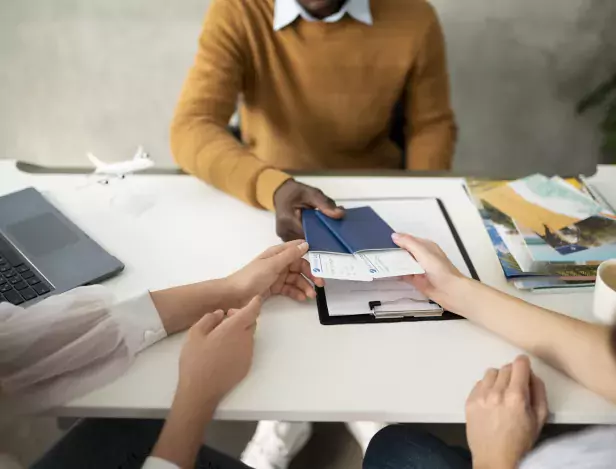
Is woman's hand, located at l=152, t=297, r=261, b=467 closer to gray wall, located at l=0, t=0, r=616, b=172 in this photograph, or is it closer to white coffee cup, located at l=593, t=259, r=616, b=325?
white coffee cup, located at l=593, t=259, r=616, b=325

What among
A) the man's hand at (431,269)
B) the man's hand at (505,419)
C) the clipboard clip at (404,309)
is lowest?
the man's hand at (505,419)

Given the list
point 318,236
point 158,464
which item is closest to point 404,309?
point 318,236

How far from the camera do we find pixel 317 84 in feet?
4.38

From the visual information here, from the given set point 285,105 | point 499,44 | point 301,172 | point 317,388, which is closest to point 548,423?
point 317,388

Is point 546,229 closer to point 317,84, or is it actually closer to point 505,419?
point 505,419

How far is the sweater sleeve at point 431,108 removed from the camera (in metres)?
1.34

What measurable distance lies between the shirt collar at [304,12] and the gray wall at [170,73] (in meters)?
0.49

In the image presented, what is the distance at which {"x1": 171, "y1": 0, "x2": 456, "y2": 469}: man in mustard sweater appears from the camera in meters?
1.26

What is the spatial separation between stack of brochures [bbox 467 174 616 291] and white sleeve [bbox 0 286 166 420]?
0.58 meters

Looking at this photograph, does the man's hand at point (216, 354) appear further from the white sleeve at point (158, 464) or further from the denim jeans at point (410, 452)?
the denim jeans at point (410, 452)

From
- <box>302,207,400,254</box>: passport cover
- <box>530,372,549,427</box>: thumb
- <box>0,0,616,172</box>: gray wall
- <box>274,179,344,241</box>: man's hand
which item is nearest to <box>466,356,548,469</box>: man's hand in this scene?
<box>530,372,549,427</box>: thumb

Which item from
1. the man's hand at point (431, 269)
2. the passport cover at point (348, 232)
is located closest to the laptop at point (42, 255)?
the passport cover at point (348, 232)

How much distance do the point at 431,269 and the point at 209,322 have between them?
337mm

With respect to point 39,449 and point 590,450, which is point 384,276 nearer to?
point 590,450
